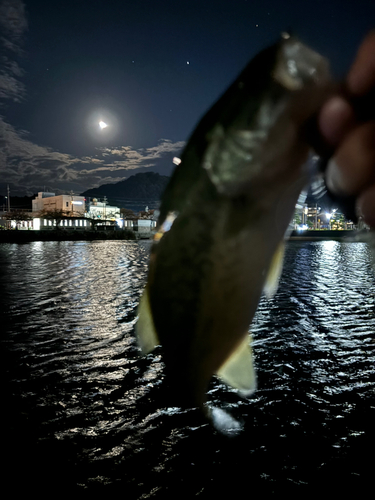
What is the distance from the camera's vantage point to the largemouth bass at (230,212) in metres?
1.00

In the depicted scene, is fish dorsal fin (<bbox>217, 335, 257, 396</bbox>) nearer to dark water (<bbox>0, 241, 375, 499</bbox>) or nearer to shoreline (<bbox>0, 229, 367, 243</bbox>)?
dark water (<bbox>0, 241, 375, 499</bbox>)

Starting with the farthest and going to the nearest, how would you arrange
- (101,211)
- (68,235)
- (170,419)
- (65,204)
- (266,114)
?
(101,211), (65,204), (68,235), (170,419), (266,114)

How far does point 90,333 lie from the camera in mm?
6121

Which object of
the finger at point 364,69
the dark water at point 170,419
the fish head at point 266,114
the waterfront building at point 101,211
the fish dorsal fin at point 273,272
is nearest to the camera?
the finger at point 364,69

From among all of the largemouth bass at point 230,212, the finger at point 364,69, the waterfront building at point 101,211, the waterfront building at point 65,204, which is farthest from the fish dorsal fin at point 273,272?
the waterfront building at point 101,211

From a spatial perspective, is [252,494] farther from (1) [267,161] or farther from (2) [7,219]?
(2) [7,219]

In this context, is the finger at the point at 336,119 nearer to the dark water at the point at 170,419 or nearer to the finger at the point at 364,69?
the finger at the point at 364,69

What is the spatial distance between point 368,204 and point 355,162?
110mm

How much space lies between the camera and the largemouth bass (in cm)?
100

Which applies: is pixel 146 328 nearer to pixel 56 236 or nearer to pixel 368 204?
pixel 368 204

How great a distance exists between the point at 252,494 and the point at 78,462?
1.43 metres

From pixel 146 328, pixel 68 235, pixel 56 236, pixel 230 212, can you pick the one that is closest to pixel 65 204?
pixel 68 235

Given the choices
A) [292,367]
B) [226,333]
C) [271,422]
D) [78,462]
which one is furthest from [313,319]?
[226,333]

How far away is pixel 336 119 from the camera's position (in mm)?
819
